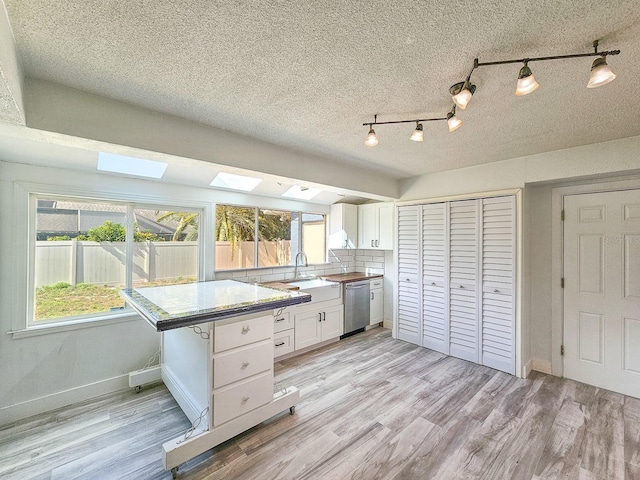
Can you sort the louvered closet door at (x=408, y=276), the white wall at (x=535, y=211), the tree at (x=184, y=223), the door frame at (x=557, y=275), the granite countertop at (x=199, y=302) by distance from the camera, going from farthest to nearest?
the louvered closet door at (x=408, y=276), the tree at (x=184, y=223), the door frame at (x=557, y=275), the white wall at (x=535, y=211), the granite countertop at (x=199, y=302)

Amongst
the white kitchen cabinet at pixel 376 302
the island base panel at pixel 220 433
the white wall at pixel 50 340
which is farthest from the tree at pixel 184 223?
the white kitchen cabinet at pixel 376 302

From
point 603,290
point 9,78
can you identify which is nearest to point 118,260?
point 9,78

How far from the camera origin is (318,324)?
12.3 ft

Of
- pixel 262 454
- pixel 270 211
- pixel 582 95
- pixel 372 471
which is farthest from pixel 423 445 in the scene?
pixel 270 211

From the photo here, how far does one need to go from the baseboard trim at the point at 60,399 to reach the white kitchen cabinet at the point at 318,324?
1825mm

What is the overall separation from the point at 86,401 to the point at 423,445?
287cm

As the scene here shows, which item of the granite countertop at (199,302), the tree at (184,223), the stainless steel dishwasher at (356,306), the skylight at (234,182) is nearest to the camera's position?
the granite countertop at (199,302)

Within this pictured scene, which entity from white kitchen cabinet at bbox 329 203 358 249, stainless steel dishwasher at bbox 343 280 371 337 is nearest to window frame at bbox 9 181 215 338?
white kitchen cabinet at bbox 329 203 358 249

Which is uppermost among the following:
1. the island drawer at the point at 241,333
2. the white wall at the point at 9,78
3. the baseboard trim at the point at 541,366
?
the white wall at the point at 9,78

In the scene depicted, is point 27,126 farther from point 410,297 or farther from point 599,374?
point 599,374

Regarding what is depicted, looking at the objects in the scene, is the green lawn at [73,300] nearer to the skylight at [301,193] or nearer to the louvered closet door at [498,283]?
the skylight at [301,193]

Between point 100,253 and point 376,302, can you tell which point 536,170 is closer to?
point 376,302

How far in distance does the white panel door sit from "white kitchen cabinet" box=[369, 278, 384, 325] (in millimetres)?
2310

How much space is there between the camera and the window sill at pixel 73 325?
7.57ft
